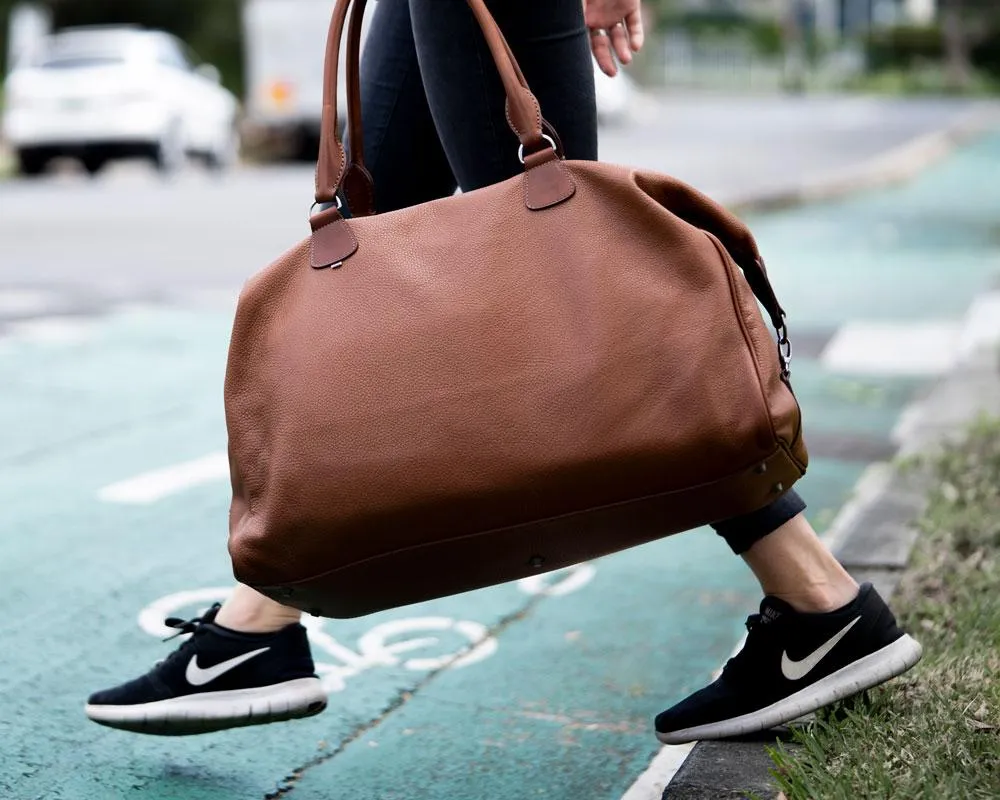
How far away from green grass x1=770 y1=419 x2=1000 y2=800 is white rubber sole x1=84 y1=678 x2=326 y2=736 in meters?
0.75

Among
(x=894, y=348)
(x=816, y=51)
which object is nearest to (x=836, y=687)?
(x=894, y=348)

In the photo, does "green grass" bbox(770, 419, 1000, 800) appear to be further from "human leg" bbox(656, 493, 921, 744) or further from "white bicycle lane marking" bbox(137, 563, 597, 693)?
"white bicycle lane marking" bbox(137, 563, 597, 693)

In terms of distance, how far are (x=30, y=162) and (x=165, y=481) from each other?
15315 mm

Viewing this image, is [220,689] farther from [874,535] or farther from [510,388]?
[874,535]

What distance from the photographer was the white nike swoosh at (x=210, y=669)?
247 cm

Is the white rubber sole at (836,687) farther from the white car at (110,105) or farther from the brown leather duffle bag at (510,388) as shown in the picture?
the white car at (110,105)

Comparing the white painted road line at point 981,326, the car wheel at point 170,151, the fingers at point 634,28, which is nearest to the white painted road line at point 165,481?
the fingers at point 634,28

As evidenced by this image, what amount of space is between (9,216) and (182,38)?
23596mm

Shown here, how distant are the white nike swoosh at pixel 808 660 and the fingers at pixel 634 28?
100cm

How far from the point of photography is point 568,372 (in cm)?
197

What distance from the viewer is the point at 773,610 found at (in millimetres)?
2361

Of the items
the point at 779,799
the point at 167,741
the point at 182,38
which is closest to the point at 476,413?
the point at 779,799

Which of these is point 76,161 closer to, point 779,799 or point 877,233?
point 877,233

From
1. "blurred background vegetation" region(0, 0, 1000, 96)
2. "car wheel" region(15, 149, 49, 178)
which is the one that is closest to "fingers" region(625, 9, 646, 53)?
"car wheel" region(15, 149, 49, 178)
